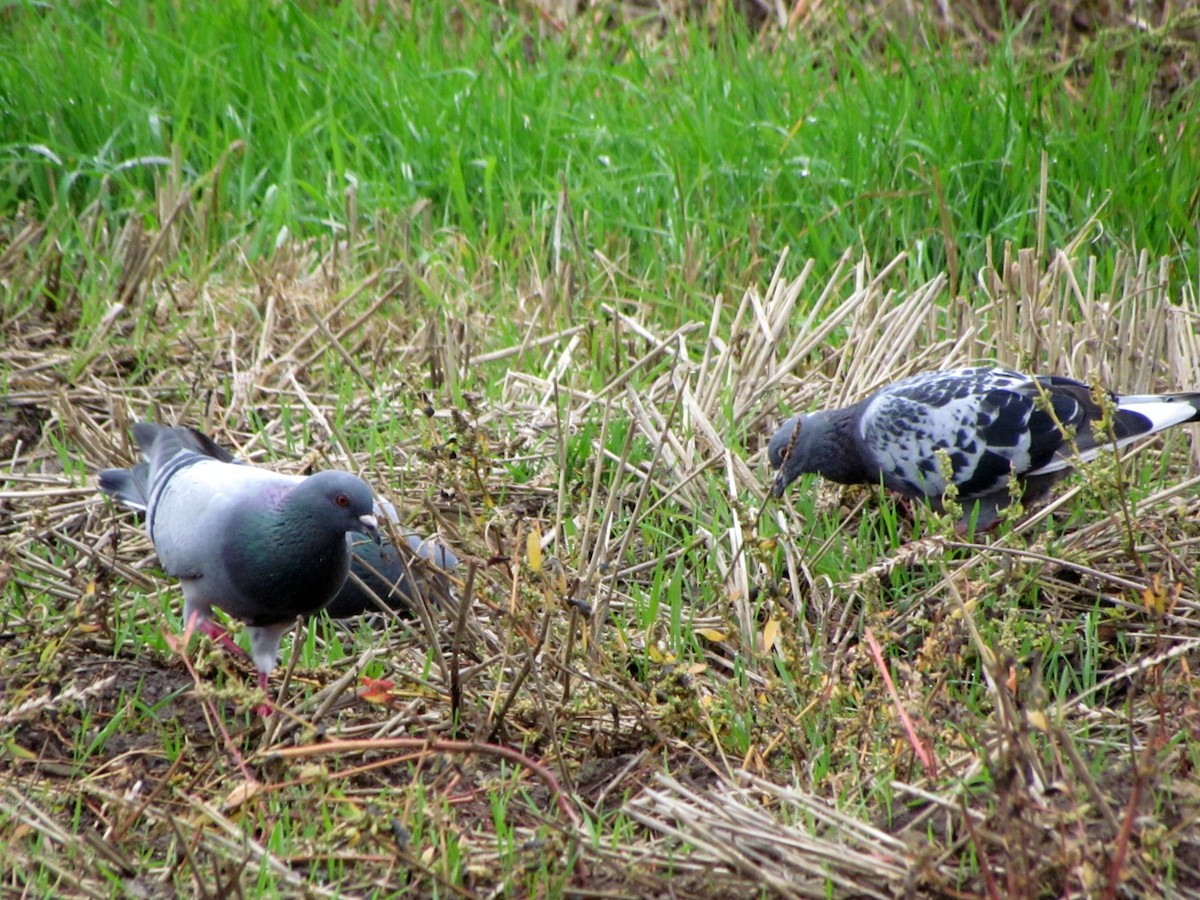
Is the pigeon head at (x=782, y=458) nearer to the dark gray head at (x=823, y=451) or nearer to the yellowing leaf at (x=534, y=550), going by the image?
the dark gray head at (x=823, y=451)

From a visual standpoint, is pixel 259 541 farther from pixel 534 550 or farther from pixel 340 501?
pixel 534 550

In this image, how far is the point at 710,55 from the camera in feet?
22.9

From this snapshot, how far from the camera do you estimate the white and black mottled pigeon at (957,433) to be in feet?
13.4

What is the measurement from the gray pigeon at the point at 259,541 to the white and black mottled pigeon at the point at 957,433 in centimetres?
135

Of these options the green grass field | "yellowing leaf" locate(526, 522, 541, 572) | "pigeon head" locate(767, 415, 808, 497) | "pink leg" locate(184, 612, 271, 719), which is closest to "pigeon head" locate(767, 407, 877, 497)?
"pigeon head" locate(767, 415, 808, 497)

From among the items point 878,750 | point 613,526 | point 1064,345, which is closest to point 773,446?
point 613,526

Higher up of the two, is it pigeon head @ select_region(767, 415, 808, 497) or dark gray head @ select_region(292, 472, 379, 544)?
dark gray head @ select_region(292, 472, 379, 544)

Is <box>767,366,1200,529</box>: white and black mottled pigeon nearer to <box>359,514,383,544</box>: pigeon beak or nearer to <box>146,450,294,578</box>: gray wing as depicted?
<box>359,514,383,544</box>: pigeon beak

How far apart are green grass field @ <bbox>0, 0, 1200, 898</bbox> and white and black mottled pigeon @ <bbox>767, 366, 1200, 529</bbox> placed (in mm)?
146

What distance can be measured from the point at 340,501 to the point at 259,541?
23 cm

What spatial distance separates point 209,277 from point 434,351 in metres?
1.41

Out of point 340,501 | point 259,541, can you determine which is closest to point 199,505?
point 259,541

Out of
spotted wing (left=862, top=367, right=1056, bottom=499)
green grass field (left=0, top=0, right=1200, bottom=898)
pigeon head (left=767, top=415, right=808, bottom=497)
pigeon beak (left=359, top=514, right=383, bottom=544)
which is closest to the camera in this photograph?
green grass field (left=0, top=0, right=1200, bottom=898)

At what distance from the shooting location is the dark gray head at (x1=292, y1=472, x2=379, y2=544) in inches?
131
